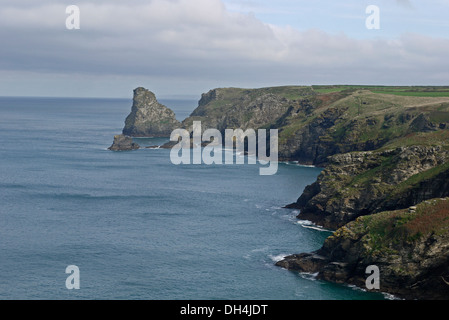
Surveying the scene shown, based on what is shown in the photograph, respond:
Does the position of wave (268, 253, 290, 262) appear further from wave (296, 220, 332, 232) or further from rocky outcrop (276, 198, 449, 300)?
wave (296, 220, 332, 232)

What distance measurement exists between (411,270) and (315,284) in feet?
46.6

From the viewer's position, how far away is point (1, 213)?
120 metres

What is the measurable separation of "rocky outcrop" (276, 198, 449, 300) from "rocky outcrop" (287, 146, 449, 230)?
17.5 m

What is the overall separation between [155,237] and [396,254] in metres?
46.6

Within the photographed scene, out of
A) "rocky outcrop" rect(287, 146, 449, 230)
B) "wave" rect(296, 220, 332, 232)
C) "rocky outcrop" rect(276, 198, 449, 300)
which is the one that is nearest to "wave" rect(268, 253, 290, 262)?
"rocky outcrop" rect(276, 198, 449, 300)

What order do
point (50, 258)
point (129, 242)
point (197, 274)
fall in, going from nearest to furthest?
point (197, 274)
point (50, 258)
point (129, 242)

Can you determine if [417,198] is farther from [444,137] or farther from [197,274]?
[197,274]

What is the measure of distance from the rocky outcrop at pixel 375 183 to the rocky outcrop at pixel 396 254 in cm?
1746

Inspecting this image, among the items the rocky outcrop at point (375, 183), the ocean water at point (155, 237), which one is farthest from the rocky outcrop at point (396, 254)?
the rocky outcrop at point (375, 183)

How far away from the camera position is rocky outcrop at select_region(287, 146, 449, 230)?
103 meters

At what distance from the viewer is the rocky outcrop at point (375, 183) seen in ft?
337
